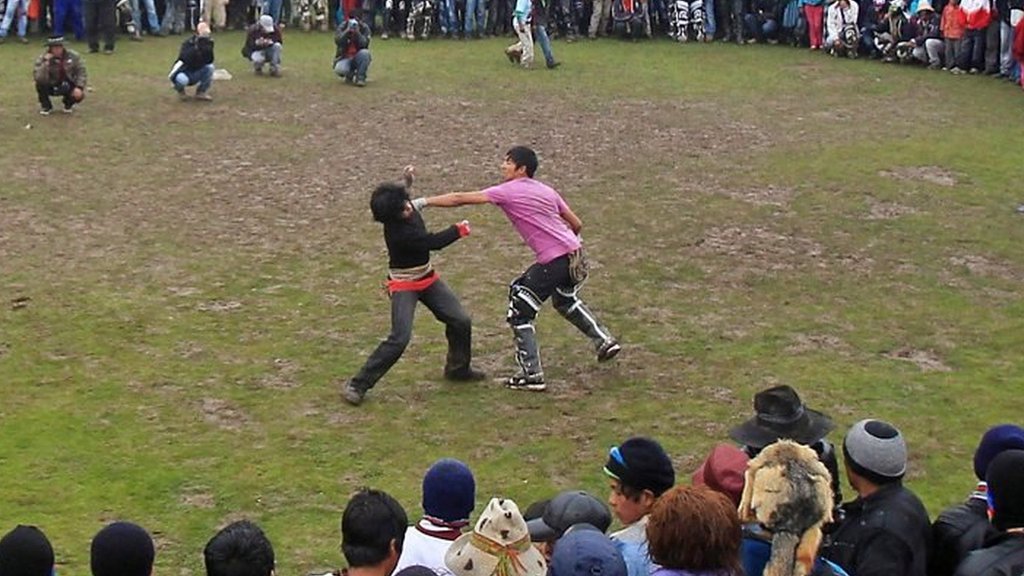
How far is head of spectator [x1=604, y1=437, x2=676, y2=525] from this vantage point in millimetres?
5434

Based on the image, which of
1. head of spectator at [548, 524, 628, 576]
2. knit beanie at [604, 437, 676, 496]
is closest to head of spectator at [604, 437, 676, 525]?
knit beanie at [604, 437, 676, 496]

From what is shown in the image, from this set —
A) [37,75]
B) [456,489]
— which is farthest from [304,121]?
[456,489]

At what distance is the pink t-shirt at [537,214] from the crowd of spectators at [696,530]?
398cm

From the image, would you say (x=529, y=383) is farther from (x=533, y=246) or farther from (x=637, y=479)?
(x=637, y=479)

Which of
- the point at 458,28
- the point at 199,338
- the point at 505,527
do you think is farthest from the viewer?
the point at 458,28

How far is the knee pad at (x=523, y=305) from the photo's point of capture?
31.8 ft

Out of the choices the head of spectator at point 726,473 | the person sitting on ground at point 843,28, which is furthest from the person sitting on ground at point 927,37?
the head of spectator at point 726,473

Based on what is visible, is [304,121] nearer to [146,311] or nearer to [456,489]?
[146,311]

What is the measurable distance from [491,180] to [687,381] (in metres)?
6.05

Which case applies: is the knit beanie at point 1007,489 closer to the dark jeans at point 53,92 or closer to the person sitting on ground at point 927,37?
the dark jeans at point 53,92

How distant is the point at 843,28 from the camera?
23812 mm

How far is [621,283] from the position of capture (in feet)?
39.7

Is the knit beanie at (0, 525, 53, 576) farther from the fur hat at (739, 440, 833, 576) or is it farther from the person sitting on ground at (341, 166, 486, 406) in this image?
the person sitting on ground at (341, 166, 486, 406)

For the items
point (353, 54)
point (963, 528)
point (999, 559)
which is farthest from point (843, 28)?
point (999, 559)
